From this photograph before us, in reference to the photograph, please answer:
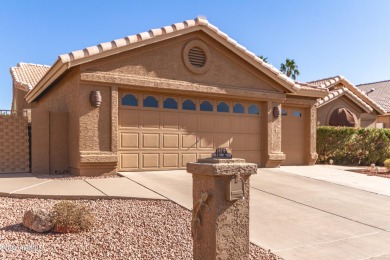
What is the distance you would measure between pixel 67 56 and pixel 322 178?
8.30m

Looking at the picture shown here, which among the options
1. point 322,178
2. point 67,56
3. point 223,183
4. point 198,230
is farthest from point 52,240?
point 322,178

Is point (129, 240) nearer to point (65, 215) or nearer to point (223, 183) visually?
point (65, 215)

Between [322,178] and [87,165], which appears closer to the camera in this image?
[87,165]

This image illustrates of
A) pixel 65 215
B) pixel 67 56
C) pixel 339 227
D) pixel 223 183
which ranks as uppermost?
pixel 67 56

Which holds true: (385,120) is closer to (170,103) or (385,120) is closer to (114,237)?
(170,103)

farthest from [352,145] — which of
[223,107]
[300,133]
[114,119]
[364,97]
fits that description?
[114,119]

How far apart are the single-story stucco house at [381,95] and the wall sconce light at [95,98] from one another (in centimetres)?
2049

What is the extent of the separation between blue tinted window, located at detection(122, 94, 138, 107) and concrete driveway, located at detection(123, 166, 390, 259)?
2102 millimetres

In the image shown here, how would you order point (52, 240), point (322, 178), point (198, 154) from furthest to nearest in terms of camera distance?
1. point (198, 154)
2. point (322, 178)
3. point (52, 240)

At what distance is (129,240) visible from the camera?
15.3 ft

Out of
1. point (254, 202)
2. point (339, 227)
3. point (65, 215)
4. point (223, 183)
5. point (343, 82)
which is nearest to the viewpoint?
point (223, 183)

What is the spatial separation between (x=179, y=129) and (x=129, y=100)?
6.06 ft

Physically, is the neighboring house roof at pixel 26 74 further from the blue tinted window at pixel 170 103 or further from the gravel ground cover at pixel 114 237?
the gravel ground cover at pixel 114 237

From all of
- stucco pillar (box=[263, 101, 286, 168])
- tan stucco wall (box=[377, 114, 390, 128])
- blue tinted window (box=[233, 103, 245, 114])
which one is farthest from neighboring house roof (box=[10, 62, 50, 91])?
tan stucco wall (box=[377, 114, 390, 128])
